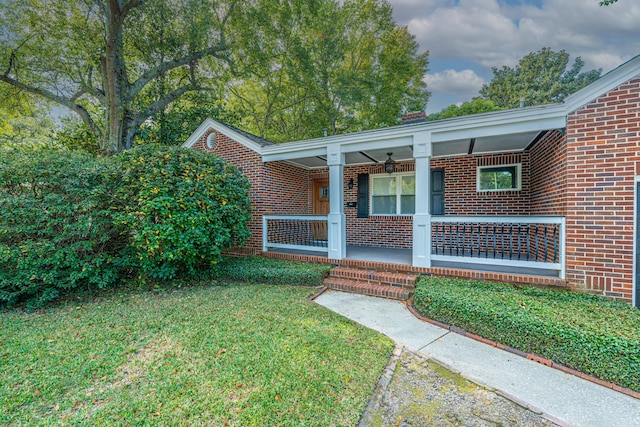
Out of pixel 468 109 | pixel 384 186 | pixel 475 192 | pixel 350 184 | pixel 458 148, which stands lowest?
pixel 475 192

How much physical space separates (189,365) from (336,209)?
13.6 feet

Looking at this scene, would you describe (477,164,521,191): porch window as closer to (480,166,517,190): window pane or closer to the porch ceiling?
(480,166,517,190): window pane

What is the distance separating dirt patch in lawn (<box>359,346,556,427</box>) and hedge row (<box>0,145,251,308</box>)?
417 cm

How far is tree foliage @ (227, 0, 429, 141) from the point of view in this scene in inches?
595

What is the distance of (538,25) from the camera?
12695mm

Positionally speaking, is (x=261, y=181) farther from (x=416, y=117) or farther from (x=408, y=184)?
(x=416, y=117)

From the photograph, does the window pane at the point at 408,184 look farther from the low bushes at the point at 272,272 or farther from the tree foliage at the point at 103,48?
the tree foliage at the point at 103,48

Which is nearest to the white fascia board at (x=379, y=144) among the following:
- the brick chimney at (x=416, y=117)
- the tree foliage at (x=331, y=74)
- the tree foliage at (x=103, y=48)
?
the brick chimney at (x=416, y=117)

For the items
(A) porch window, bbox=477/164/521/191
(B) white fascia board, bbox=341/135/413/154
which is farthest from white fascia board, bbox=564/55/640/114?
(A) porch window, bbox=477/164/521/191

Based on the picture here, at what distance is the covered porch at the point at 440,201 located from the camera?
4844 mm

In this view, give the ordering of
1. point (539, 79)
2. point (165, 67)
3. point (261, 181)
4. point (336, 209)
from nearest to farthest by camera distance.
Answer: point (336, 209)
point (261, 181)
point (165, 67)
point (539, 79)

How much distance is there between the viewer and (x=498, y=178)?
23.0 feet

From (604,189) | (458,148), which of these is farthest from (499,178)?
(604,189)

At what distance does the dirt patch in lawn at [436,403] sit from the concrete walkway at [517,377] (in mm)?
146
